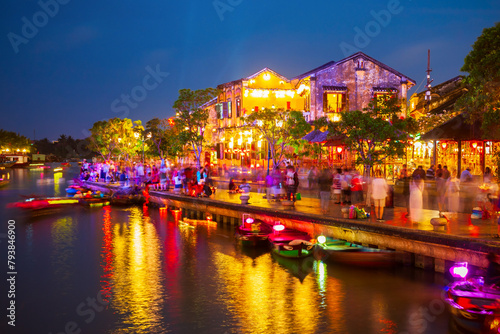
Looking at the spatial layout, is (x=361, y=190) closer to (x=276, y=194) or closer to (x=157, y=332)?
(x=276, y=194)

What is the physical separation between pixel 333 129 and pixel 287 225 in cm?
738

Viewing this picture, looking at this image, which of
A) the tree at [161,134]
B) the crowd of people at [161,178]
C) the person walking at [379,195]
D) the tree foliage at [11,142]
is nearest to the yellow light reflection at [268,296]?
the person walking at [379,195]

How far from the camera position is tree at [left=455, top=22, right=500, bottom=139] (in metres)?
20.4

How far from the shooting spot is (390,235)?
17.7 m

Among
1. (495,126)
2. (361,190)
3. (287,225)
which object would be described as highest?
(495,126)

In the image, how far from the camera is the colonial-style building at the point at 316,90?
148 ft

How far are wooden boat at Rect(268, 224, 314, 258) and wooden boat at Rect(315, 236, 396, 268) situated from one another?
53 cm

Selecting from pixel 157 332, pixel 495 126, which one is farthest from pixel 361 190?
pixel 157 332

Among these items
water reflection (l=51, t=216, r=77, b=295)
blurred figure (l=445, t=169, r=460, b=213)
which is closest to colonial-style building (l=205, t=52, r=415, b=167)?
water reflection (l=51, t=216, r=77, b=295)

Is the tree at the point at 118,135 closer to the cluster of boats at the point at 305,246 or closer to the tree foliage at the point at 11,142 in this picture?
the cluster of boats at the point at 305,246

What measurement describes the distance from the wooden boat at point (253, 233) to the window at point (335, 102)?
25.0 metres

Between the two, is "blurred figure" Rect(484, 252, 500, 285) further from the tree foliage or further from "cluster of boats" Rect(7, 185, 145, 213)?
the tree foliage

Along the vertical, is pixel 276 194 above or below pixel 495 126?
below

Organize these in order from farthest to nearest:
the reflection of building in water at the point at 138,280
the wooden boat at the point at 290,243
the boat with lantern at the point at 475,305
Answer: the wooden boat at the point at 290,243 < the reflection of building in water at the point at 138,280 < the boat with lantern at the point at 475,305
